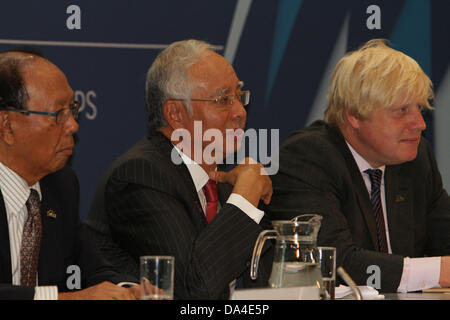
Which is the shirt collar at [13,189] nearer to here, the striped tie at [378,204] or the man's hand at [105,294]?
the man's hand at [105,294]

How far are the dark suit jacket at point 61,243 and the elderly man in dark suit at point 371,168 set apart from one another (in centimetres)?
89

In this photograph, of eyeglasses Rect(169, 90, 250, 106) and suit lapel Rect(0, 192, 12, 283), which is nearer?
suit lapel Rect(0, 192, 12, 283)

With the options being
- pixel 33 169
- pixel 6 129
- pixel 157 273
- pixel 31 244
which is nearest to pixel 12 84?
pixel 6 129

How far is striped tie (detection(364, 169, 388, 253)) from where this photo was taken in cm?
307

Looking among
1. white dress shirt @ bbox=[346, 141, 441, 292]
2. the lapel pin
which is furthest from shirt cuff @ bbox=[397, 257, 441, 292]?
the lapel pin

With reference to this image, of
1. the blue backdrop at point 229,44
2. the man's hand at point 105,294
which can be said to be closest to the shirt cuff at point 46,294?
the man's hand at point 105,294

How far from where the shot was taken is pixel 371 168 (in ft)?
10.6

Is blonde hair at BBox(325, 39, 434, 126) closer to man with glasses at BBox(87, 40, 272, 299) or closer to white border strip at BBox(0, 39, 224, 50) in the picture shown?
man with glasses at BBox(87, 40, 272, 299)

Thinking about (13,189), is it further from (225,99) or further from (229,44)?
(229,44)

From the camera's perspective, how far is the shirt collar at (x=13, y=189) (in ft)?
7.89

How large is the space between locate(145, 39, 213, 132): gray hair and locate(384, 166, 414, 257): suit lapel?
3.39 ft
